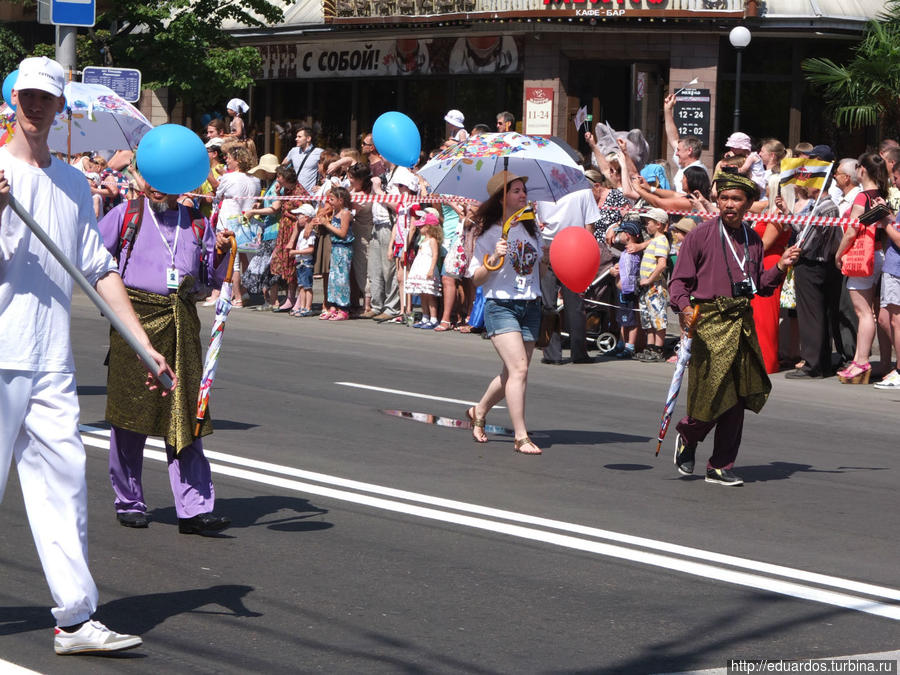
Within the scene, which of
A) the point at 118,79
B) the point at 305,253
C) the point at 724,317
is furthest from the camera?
the point at 305,253

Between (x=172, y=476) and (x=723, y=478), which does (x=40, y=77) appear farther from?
(x=723, y=478)

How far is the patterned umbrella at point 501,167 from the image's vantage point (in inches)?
442

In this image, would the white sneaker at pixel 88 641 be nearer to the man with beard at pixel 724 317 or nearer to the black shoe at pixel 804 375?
the man with beard at pixel 724 317

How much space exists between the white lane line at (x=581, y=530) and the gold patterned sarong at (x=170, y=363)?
56.5 inches

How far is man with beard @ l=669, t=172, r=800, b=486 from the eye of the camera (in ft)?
31.6

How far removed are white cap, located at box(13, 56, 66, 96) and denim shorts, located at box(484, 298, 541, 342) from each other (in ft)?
17.7

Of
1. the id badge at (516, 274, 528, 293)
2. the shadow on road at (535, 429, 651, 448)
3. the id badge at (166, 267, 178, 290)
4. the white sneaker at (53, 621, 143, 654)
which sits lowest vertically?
the shadow on road at (535, 429, 651, 448)

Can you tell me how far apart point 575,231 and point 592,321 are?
6137 millimetres

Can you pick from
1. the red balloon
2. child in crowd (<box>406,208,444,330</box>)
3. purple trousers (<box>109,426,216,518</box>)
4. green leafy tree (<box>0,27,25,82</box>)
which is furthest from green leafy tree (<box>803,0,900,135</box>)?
green leafy tree (<box>0,27,25,82</box>)

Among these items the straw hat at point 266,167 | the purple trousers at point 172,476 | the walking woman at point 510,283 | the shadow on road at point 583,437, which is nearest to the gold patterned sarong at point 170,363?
the purple trousers at point 172,476

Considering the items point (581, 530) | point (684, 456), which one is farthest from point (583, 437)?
point (581, 530)

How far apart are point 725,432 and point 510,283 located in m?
1.94

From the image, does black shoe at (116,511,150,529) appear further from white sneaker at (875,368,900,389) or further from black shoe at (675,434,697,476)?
white sneaker at (875,368,900,389)

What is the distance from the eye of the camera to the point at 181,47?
27.3 metres
